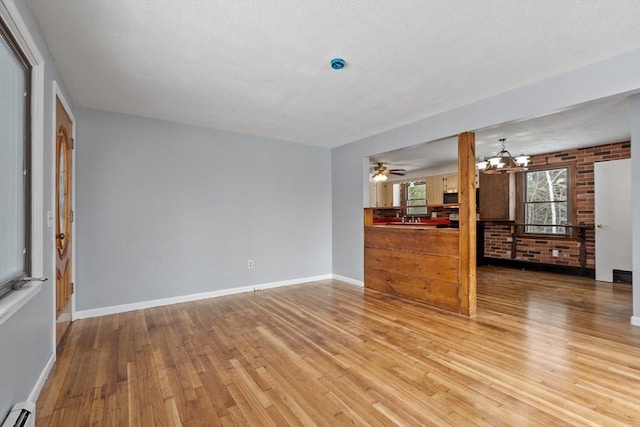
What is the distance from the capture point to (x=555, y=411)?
1811 mm

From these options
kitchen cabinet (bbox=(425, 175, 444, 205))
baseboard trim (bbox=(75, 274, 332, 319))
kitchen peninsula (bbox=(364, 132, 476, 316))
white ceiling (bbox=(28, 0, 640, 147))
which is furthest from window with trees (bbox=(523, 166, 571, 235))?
baseboard trim (bbox=(75, 274, 332, 319))

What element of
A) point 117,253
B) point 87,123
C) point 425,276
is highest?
point 87,123

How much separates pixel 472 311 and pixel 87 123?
16.5 feet

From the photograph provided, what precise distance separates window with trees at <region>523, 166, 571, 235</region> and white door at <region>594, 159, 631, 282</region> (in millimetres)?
721

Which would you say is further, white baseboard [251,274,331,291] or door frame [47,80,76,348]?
white baseboard [251,274,331,291]

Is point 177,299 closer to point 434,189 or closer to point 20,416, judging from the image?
point 20,416

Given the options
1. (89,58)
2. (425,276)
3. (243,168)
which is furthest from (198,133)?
(425,276)

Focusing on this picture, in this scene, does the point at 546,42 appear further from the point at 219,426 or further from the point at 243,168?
the point at 243,168

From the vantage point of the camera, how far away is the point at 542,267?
6.24m

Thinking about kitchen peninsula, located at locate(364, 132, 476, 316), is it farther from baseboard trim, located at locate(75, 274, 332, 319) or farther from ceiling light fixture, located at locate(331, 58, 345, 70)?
ceiling light fixture, located at locate(331, 58, 345, 70)

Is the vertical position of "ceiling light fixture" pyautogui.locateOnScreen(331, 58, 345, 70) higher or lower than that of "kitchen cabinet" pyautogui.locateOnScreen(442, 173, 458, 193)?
higher

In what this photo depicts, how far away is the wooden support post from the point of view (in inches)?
140

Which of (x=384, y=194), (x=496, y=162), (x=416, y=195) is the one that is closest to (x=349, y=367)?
(x=496, y=162)

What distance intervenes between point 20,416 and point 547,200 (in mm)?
7827
